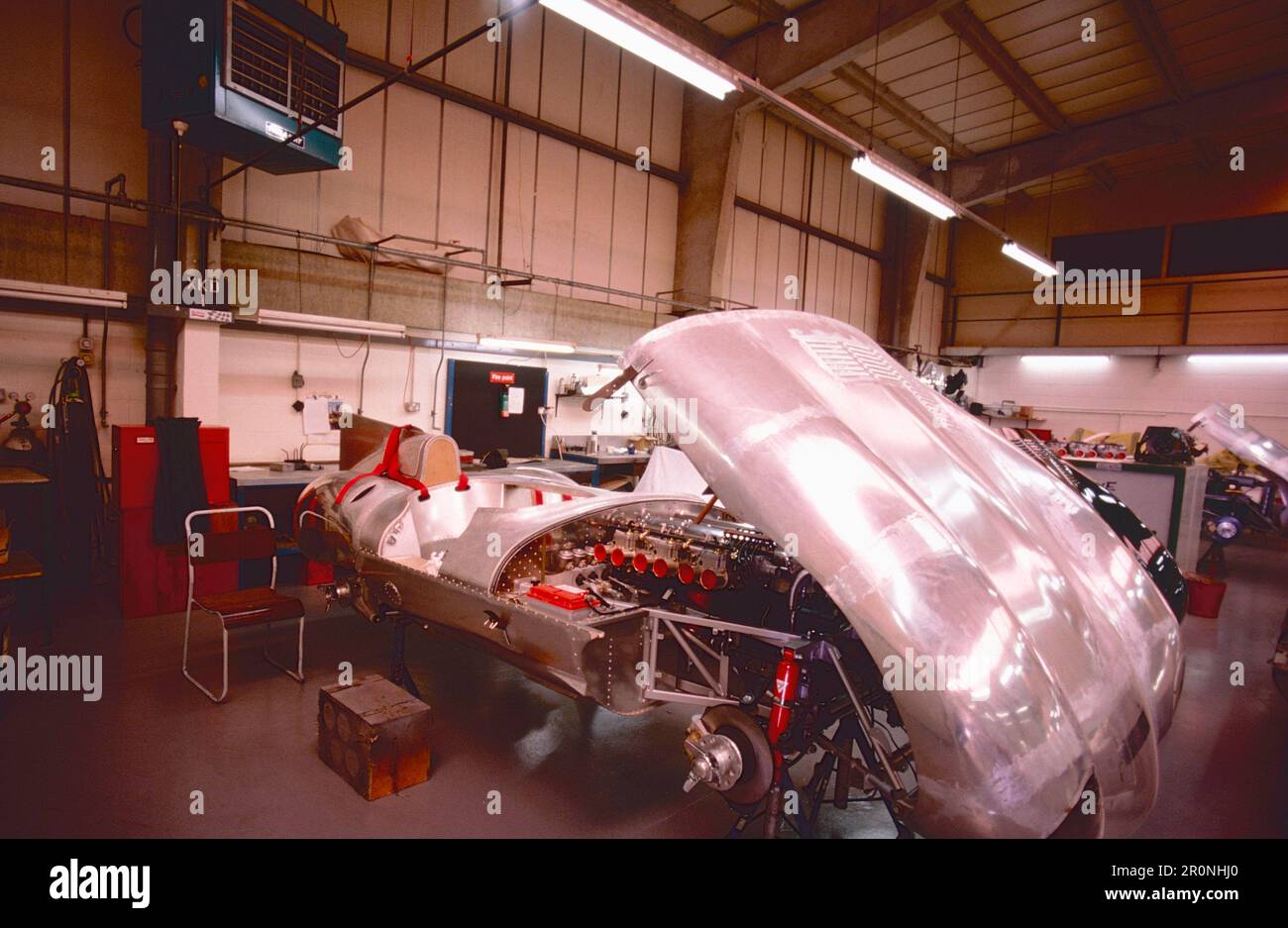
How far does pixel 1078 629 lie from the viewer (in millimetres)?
1997

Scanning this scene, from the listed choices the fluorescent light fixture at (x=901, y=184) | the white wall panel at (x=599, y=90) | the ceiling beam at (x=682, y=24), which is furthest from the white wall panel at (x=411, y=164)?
the fluorescent light fixture at (x=901, y=184)

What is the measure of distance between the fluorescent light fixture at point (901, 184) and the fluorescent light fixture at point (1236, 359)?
10160 millimetres

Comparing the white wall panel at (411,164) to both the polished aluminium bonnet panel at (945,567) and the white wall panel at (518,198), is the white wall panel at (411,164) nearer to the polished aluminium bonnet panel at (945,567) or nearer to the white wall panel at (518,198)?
the white wall panel at (518,198)

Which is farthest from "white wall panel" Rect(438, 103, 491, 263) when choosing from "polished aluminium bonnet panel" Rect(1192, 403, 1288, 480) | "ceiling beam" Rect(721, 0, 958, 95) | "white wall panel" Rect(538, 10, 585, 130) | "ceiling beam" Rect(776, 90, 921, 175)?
"polished aluminium bonnet panel" Rect(1192, 403, 1288, 480)

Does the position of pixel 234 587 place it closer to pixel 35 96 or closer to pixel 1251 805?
pixel 35 96

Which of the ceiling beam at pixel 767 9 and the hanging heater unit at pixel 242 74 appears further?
the ceiling beam at pixel 767 9

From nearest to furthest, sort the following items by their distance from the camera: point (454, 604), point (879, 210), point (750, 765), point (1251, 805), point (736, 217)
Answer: point (750, 765)
point (454, 604)
point (1251, 805)
point (736, 217)
point (879, 210)

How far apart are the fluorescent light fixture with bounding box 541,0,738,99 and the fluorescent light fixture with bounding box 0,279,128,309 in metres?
3.82

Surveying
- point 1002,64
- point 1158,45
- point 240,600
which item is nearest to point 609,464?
point 240,600

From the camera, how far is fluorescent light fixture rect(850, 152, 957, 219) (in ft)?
21.6

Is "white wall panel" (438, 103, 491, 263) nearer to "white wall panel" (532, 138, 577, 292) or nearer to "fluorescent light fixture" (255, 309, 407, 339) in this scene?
"white wall panel" (532, 138, 577, 292)

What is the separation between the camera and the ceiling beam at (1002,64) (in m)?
9.02

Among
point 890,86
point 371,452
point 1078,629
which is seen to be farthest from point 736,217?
point 1078,629

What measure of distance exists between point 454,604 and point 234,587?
12.4 feet
